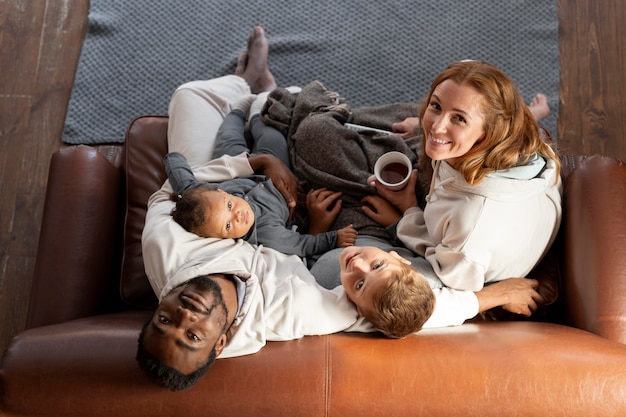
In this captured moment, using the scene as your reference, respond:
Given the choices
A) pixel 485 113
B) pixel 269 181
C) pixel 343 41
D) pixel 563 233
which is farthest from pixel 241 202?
pixel 343 41

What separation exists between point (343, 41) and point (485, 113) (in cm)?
103

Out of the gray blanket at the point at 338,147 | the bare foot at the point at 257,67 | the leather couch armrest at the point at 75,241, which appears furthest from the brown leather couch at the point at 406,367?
the bare foot at the point at 257,67

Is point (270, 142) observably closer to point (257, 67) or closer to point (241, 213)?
point (241, 213)

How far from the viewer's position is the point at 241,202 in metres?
1.58

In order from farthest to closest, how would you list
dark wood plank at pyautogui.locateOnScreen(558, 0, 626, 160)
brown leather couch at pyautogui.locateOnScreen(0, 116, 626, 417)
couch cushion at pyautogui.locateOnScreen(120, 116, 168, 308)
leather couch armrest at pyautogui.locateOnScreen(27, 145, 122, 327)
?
dark wood plank at pyautogui.locateOnScreen(558, 0, 626, 160), couch cushion at pyautogui.locateOnScreen(120, 116, 168, 308), leather couch armrest at pyautogui.locateOnScreen(27, 145, 122, 327), brown leather couch at pyautogui.locateOnScreen(0, 116, 626, 417)

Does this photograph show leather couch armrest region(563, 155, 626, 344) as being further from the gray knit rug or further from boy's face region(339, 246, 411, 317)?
the gray knit rug

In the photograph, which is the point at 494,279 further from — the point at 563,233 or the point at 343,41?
the point at 343,41

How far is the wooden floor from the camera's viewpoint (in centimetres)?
216

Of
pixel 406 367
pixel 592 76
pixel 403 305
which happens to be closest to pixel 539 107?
pixel 592 76

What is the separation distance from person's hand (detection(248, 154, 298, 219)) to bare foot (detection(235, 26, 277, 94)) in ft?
1.60

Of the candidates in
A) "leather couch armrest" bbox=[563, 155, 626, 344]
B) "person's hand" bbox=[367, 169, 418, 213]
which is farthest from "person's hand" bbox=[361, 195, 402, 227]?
"leather couch armrest" bbox=[563, 155, 626, 344]

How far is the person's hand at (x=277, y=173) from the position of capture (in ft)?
5.74

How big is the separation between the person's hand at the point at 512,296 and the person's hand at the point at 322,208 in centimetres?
49

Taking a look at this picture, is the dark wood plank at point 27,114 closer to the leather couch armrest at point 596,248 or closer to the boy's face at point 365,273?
the boy's face at point 365,273
